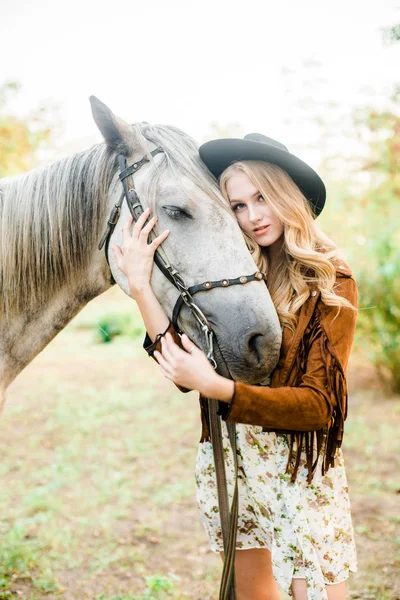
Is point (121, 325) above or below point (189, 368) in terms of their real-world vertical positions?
below

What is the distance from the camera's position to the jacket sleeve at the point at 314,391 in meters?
1.55

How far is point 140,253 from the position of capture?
73.6 inches

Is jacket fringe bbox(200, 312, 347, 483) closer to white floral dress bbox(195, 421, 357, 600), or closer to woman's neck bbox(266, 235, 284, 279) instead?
white floral dress bbox(195, 421, 357, 600)

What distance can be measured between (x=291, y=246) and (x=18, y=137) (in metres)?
6.51

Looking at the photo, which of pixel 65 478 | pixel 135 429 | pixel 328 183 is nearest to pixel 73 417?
pixel 135 429

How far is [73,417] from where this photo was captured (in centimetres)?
642

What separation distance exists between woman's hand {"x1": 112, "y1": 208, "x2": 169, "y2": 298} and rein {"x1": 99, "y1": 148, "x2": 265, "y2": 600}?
0.04m

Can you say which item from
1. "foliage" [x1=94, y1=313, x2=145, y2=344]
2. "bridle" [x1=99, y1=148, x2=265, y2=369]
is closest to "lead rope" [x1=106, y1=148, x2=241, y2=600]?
"bridle" [x1=99, y1=148, x2=265, y2=369]

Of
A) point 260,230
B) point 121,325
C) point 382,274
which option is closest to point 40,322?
point 260,230

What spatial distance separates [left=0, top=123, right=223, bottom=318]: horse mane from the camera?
80.7 inches

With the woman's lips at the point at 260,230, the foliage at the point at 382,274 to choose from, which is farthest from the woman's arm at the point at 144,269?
the foliage at the point at 382,274

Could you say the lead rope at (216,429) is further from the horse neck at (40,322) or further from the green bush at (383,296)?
the green bush at (383,296)

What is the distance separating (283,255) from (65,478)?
3.57 m

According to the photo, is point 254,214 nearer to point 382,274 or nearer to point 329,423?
point 329,423
